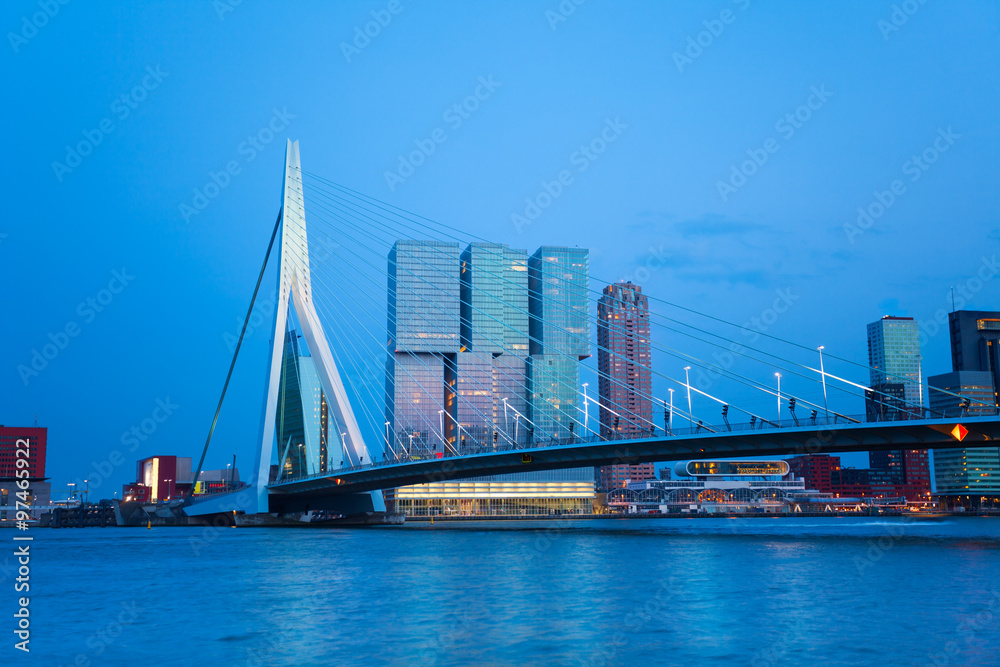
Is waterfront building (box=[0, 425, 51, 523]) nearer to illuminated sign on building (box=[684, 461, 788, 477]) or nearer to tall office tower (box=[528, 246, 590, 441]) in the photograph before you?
tall office tower (box=[528, 246, 590, 441])

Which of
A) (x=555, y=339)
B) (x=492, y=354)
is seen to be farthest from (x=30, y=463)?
(x=555, y=339)

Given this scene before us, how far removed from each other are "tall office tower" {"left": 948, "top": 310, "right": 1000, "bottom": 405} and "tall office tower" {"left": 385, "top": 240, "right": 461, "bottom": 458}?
354ft

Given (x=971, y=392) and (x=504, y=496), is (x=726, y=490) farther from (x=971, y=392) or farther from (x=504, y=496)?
(x=504, y=496)

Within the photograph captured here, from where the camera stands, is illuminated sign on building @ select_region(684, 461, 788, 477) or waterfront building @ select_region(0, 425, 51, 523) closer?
waterfront building @ select_region(0, 425, 51, 523)

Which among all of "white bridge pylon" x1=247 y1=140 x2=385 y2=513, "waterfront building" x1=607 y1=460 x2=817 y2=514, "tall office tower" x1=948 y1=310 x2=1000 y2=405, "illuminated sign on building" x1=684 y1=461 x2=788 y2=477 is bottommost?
"waterfront building" x1=607 y1=460 x2=817 y2=514

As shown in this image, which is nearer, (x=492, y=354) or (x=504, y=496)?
(x=504, y=496)

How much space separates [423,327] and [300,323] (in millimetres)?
93002

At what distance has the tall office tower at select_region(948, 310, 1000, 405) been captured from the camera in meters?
185

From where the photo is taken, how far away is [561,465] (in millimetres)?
50906

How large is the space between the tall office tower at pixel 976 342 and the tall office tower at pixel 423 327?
354 feet

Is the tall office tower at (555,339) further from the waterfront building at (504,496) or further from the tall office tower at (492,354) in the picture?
the waterfront building at (504,496)

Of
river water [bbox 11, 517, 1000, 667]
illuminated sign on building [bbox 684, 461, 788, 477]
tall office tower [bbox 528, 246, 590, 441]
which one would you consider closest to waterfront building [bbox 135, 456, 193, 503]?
tall office tower [bbox 528, 246, 590, 441]

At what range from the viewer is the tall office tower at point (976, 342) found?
18538cm

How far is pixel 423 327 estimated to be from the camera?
147 meters
